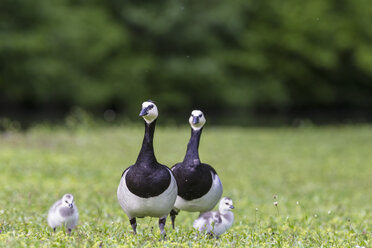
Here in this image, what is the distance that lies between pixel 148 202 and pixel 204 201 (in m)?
1.08

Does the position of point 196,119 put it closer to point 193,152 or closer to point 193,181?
point 193,152

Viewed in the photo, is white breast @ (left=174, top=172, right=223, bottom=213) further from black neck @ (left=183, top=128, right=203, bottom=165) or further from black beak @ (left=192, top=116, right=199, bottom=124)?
black beak @ (left=192, top=116, right=199, bottom=124)

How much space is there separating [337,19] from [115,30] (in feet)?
83.7

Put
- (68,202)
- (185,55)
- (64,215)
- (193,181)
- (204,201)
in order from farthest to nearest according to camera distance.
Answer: (185,55)
(64,215)
(68,202)
(204,201)
(193,181)

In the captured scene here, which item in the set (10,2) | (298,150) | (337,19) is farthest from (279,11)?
(298,150)

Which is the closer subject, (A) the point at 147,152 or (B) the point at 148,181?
(B) the point at 148,181

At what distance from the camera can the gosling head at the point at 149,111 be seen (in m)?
6.91

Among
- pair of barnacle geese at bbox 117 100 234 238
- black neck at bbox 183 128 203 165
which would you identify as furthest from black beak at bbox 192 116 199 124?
black neck at bbox 183 128 203 165

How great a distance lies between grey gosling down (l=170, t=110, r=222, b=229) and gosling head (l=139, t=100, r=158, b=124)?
2.71 feet

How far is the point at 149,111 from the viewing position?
275 inches

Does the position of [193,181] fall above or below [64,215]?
above

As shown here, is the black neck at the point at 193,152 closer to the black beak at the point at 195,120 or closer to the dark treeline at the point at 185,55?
the black beak at the point at 195,120

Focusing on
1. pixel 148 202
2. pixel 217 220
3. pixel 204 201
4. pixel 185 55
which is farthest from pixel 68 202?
pixel 185 55

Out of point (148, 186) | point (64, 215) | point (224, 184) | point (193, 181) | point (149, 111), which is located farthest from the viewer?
point (224, 184)
